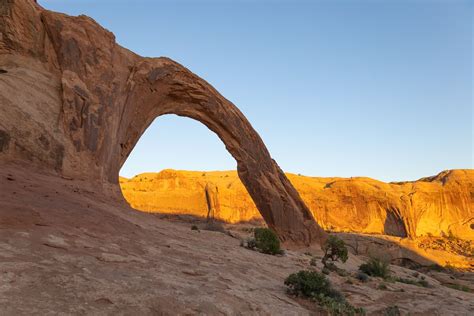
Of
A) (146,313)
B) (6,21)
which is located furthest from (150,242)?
(6,21)

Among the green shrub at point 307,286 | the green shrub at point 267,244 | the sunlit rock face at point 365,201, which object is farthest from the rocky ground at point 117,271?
the sunlit rock face at point 365,201

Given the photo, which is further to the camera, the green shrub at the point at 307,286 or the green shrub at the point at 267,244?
the green shrub at the point at 267,244

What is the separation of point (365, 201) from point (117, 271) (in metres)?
48.9

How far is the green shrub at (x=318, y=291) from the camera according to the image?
7.18 meters

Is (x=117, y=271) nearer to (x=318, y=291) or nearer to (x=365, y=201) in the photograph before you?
(x=318, y=291)

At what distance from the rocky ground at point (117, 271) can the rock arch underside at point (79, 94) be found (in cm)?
156

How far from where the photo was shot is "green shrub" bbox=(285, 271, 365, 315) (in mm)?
7183

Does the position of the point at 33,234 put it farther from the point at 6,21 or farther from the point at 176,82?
the point at 176,82

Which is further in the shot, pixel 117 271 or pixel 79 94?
pixel 79 94

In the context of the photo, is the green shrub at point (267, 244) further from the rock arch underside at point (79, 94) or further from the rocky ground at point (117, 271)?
the rock arch underside at point (79, 94)

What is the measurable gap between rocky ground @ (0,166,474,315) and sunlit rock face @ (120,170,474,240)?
36.8 m

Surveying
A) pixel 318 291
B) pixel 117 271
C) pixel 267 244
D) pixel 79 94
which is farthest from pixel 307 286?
pixel 79 94

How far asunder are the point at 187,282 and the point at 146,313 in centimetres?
181

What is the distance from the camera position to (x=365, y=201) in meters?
50.5
